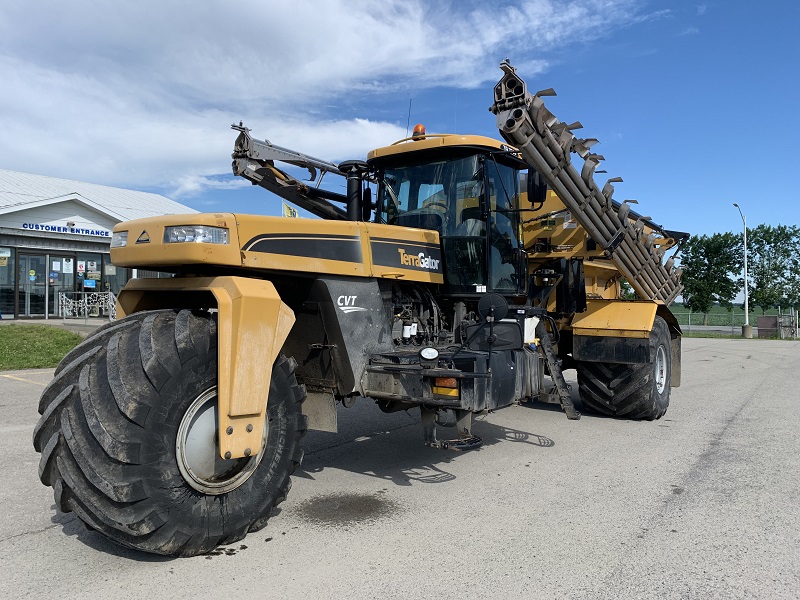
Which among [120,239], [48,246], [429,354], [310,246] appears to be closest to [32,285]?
[48,246]

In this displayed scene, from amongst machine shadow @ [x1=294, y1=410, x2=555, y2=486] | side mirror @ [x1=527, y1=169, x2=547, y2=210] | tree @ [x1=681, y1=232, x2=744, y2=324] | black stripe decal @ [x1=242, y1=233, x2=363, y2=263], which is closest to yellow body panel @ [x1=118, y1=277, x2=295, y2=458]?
black stripe decal @ [x1=242, y1=233, x2=363, y2=263]

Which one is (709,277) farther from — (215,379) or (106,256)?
(215,379)

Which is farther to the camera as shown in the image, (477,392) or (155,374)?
(477,392)

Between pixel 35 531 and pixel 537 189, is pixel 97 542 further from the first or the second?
pixel 537 189

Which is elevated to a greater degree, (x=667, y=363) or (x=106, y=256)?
(x=106, y=256)

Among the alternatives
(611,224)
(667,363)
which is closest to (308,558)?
(611,224)

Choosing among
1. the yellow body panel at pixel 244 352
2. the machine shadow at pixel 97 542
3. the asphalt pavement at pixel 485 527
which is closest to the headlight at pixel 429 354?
the asphalt pavement at pixel 485 527

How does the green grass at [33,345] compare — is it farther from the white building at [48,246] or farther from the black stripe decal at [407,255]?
the black stripe decal at [407,255]

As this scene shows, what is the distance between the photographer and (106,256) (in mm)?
21203

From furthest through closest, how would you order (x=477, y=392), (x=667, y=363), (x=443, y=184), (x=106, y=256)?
(x=106, y=256)
(x=667, y=363)
(x=443, y=184)
(x=477, y=392)

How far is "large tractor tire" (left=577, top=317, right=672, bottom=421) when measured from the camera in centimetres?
769

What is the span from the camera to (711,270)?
47312 millimetres

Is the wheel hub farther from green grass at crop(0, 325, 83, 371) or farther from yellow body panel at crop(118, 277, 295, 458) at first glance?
green grass at crop(0, 325, 83, 371)

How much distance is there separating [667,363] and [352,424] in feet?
14.7
